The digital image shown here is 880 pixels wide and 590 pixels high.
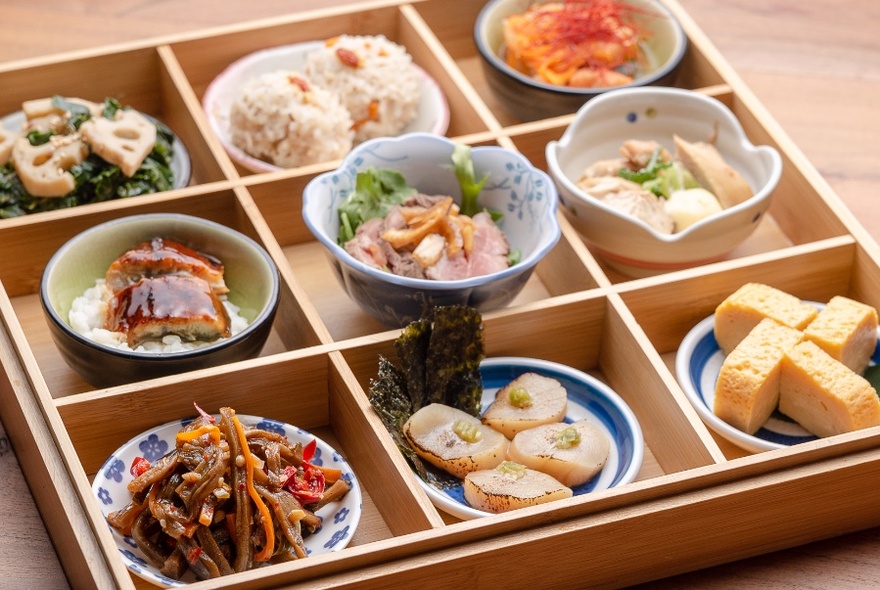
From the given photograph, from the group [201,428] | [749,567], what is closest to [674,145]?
[749,567]

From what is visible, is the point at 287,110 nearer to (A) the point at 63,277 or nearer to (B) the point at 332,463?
(A) the point at 63,277

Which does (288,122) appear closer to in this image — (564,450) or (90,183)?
(90,183)

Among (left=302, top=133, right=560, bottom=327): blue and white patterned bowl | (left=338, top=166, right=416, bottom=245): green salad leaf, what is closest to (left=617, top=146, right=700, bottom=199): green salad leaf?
(left=302, top=133, right=560, bottom=327): blue and white patterned bowl

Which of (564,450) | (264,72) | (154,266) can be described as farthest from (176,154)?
(564,450)

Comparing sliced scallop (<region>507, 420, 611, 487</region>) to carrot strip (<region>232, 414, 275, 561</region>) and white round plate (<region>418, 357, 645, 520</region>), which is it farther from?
carrot strip (<region>232, 414, 275, 561</region>)

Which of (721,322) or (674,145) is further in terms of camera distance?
(674,145)

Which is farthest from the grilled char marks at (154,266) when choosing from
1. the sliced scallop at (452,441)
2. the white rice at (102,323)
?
the sliced scallop at (452,441)
